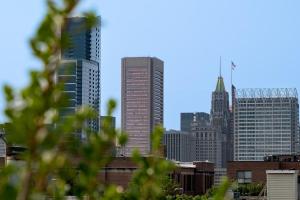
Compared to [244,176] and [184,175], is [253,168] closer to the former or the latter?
[244,176]

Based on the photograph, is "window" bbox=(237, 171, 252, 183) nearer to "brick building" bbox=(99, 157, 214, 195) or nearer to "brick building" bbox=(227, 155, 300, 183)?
"brick building" bbox=(227, 155, 300, 183)

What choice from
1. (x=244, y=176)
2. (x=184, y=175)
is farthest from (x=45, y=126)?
(x=184, y=175)

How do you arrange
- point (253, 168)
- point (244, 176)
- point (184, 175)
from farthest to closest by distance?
point (184, 175) → point (253, 168) → point (244, 176)

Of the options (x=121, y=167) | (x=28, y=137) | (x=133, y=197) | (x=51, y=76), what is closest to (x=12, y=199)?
(x=28, y=137)

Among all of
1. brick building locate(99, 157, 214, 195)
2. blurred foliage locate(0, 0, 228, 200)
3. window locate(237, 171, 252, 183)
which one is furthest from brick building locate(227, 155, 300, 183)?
blurred foliage locate(0, 0, 228, 200)

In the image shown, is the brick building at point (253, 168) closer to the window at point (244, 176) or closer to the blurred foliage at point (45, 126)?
the window at point (244, 176)

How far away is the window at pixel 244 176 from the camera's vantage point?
3593 inches

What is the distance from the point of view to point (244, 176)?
301 ft

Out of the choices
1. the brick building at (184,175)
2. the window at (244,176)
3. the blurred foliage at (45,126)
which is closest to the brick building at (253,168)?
the window at (244,176)

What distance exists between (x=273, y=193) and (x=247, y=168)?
52.1 metres

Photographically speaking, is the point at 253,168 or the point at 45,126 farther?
the point at 253,168

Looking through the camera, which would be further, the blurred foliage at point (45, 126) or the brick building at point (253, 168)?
the brick building at point (253, 168)

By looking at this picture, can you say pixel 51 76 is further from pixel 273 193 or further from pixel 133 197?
pixel 273 193

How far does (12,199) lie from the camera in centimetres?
518
